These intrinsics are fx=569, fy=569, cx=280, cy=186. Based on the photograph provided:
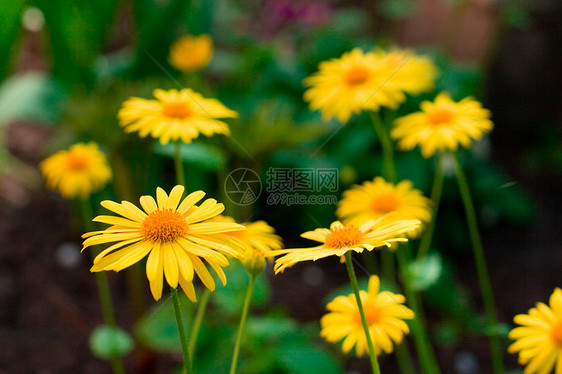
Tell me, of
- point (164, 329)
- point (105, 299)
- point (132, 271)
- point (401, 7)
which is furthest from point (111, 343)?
point (401, 7)

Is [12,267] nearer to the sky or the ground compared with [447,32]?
nearer to the ground

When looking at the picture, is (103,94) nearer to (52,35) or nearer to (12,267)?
(52,35)

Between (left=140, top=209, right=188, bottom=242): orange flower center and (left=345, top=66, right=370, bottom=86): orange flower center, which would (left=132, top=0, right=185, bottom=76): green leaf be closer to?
(left=345, top=66, right=370, bottom=86): orange flower center

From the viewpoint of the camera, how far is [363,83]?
762 mm

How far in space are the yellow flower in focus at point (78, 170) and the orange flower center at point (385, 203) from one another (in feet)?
1.36

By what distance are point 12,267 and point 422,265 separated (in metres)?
1.09

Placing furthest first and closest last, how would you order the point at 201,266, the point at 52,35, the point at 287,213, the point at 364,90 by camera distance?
the point at 287,213, the point at 52,35, the point at 364,90, the point at 201,266

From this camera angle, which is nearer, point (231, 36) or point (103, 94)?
point (103, 94)

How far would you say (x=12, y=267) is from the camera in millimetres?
1408

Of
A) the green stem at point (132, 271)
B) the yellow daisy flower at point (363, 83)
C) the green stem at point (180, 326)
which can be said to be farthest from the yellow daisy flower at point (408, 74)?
the green stem at point (132, 271)

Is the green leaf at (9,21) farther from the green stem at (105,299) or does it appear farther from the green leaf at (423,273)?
the green leaf at (423,273)

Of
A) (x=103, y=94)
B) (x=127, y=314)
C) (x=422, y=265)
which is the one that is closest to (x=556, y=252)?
(x=422, y=265)

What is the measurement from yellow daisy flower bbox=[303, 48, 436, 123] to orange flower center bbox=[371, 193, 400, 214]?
112 millimetres

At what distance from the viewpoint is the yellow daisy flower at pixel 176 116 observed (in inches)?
23.0
